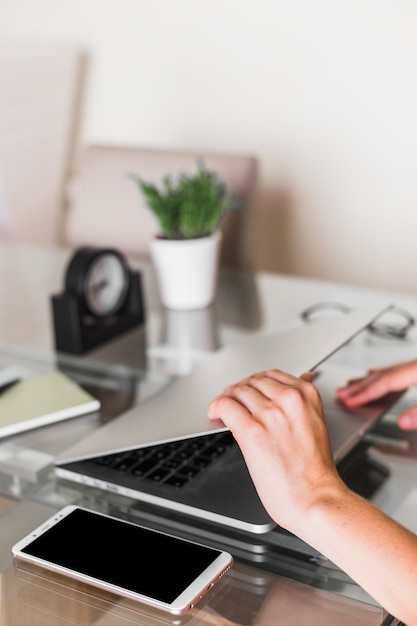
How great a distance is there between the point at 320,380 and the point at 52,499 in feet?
1.50

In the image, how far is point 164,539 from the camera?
0.88 metres

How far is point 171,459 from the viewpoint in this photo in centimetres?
104

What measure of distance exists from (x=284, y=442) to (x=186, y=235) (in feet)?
2.65

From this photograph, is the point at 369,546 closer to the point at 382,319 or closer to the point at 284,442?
the point at 284,442

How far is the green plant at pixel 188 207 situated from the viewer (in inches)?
62.9

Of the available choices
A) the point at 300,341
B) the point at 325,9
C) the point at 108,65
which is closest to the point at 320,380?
the point at 300,341

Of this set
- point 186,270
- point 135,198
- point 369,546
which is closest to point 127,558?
point 369,546

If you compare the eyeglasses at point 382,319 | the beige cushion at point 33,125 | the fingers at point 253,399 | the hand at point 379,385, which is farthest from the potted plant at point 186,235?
the beige cushion at point 33,125

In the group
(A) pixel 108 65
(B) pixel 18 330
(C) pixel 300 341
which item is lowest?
(B) pixel 18 330

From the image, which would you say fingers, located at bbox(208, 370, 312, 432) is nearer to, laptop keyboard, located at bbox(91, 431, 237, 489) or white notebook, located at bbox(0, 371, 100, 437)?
laptop keyboard, located at bbox(91, 431, 237, 489)

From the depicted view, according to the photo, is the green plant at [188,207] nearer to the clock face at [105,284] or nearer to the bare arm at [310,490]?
the clock face at [105,284]

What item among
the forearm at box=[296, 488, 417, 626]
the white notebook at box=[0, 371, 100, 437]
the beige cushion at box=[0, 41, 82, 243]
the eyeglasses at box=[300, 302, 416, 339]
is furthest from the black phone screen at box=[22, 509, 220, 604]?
the beige cushion at box=[0, 41, 82, 243]

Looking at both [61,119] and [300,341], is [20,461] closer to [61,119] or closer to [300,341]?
[300,341]

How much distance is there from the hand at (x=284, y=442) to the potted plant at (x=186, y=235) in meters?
0.68
